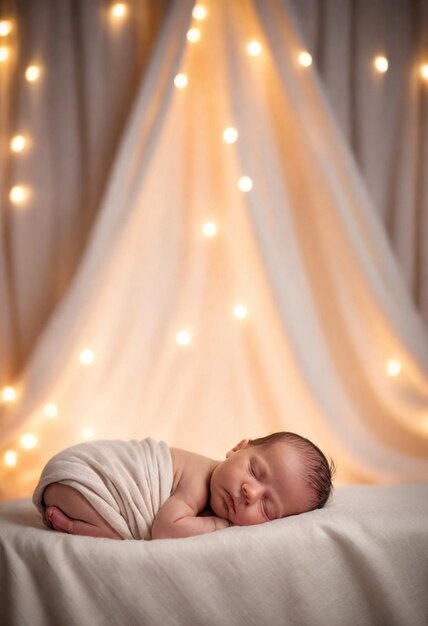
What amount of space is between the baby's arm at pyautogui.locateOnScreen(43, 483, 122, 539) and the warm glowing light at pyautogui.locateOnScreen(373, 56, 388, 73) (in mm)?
1716

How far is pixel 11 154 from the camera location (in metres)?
2.24

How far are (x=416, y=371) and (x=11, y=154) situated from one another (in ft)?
4.98

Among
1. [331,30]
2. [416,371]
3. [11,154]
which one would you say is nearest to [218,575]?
[416,371]

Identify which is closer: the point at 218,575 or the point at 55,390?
the point at 218,575

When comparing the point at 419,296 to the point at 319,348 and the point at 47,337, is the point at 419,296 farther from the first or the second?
the point at 47,337

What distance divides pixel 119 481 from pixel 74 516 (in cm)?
13

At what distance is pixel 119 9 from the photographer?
7.36 ft

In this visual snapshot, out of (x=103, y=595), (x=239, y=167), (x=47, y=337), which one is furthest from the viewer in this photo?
(x=239, y=167)

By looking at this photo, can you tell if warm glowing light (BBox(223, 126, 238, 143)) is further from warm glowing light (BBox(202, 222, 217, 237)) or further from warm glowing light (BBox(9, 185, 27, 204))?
warm glowing light (BBox(9, 185, 27, 204))

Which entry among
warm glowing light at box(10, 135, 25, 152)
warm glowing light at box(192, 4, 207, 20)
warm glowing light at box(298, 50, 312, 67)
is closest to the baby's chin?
warm glowing light at box(10, 135, 25, 152)

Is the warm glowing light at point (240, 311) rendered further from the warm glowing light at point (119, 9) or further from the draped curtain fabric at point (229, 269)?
the warm glowing light at point (119, 9)

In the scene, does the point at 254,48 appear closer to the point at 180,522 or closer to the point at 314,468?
the point at 314,468

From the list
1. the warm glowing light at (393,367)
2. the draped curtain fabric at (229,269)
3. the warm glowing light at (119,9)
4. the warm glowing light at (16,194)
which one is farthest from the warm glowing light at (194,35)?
the warm glowing light at (393,367)

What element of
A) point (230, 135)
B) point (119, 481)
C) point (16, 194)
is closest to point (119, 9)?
point (230, 135)
